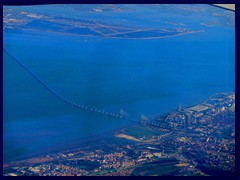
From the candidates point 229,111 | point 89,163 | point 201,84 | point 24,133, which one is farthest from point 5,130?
point 229,111

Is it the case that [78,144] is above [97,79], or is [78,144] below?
below

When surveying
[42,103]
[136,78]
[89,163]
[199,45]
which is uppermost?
[199,45]

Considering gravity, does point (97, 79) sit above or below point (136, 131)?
above

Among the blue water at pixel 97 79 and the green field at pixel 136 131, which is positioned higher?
the blue water at pixel 97 79

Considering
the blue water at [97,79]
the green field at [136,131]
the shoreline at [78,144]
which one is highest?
the blue water at [97,79]

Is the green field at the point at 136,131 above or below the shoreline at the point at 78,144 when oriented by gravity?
above

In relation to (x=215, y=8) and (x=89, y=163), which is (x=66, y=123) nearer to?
(x=89, y=163)

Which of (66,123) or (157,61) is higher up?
(157,61)
